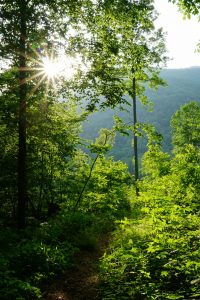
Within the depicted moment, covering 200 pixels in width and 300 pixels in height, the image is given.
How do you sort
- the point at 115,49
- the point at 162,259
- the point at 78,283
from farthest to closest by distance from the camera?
the point at 115,49 < the point at 78,283 < the point at 162,259

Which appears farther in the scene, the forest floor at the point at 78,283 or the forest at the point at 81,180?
the forest floor at the point at 78,283

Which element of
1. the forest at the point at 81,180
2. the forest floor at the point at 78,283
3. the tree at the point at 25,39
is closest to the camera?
the forest at the point at 81,180

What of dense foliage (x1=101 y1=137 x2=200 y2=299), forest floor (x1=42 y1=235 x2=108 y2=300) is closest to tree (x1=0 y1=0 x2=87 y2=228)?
forest floor (x1=42 y1=235 x2=108 y2=300)

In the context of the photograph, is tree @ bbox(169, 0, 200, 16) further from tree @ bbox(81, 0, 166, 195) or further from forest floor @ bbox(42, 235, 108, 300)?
forest floor @ bbox(42, 235, 108, 300)

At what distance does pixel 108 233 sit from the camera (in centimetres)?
1421

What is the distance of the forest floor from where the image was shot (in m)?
7.33

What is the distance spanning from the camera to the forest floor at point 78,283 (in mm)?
7332

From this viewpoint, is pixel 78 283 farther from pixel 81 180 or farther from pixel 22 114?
pixel 81 180

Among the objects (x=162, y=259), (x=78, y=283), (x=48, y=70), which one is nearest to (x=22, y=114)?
(x=48, y=70)

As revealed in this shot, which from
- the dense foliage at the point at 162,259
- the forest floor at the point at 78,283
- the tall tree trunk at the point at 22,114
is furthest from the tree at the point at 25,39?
the dense foliage at the point at 162,259

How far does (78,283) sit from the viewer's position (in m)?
8.17

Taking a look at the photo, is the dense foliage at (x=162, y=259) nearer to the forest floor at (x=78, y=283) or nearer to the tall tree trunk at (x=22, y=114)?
the forest floor at (x=78, y=283)

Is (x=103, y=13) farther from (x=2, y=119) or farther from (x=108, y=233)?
(x=108, y=233)

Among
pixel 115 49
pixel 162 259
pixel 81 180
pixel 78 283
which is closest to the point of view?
pixel 162 259
